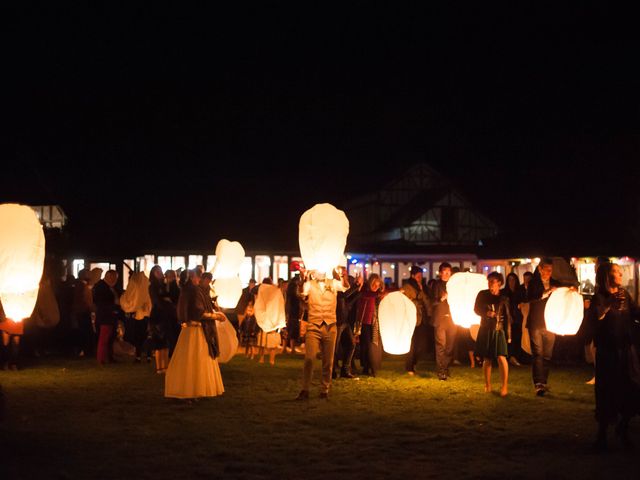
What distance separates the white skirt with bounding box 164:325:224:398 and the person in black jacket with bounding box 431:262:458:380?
437cm

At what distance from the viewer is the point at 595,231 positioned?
2683 cm

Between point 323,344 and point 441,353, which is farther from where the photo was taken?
point 441,353

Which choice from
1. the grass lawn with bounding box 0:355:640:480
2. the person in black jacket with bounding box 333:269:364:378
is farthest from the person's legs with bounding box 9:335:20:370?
the person in black jacket with bounding box 333:269:364:378

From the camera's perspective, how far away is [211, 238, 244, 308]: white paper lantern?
1591 centimetres

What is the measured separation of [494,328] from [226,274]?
21.2 feet

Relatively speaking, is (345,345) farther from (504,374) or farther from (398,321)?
(504,374)

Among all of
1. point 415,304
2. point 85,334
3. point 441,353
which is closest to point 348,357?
point 441,353

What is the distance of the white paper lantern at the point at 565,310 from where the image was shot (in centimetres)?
1097

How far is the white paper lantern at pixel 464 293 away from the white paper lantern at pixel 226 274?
516 cm

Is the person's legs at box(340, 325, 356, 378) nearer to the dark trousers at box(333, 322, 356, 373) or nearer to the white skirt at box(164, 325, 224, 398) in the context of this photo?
the dark trousers at box(333, 322, 356, 373)

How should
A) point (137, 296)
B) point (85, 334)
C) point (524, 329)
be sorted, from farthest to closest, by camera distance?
point (85, 334), point (137, 296), point (524, 329)

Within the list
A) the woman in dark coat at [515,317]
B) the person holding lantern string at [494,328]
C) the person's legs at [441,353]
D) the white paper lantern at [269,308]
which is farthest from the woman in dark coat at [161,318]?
the woman in dark coat at [515,317]

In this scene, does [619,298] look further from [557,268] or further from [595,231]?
[595,231]

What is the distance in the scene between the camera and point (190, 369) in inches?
417
